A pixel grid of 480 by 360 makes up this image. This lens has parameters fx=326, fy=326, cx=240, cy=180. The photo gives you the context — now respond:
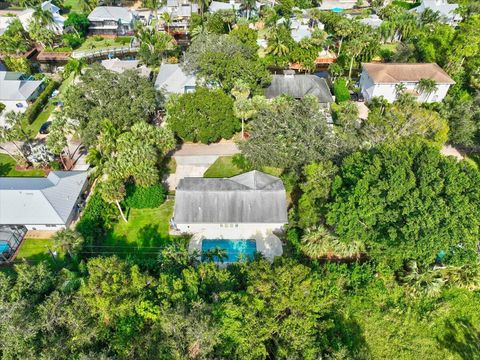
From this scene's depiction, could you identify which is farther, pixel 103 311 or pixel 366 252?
pixel 366 252

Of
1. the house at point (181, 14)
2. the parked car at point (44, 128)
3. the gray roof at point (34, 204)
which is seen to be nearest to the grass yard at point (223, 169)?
the gray roof at point (34, 204)

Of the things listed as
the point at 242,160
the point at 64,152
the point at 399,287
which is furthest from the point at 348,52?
the point at 64,152

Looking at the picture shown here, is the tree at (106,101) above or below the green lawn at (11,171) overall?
above

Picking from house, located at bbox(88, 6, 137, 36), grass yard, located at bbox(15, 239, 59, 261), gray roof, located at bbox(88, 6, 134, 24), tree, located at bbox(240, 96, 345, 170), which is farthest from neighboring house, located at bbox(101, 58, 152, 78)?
grass yard, located at bbox(15, 239, 59, 261)

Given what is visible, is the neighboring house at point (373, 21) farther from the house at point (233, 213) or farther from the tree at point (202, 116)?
the house at point (233, 213)

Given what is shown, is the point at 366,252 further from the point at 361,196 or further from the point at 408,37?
the point at 408,37

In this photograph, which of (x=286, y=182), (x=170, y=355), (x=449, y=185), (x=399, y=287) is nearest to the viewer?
(x=170, y=355)

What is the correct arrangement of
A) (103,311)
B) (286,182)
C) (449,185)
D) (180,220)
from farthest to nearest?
1. (286,182)
2. (180,220)
3. (449,185)
4. (103,311)
